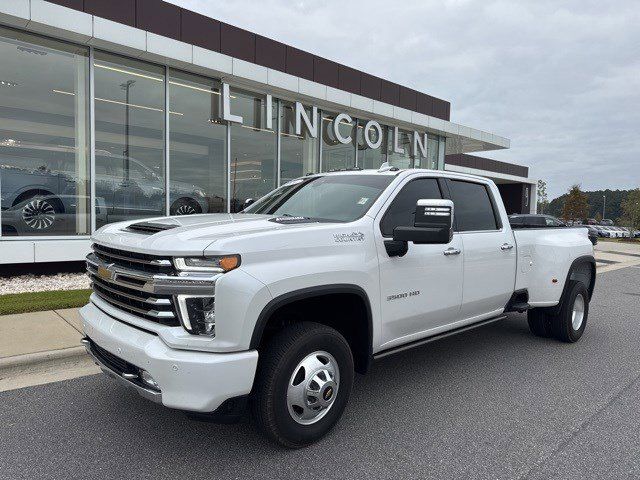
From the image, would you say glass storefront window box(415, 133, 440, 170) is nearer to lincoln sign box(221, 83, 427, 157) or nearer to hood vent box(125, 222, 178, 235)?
lincoln sign box(221, 83, 427, 157)

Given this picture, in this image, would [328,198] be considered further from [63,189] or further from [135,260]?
[63,189]

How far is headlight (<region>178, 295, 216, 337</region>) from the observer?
8.64 feet

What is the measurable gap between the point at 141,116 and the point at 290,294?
8780 mm

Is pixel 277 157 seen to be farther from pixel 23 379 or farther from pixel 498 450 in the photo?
pixel 498 450

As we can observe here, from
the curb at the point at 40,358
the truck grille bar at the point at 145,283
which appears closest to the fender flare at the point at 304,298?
the truck grille bar at the point at 145,283

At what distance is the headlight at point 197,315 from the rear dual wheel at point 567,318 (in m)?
4.49

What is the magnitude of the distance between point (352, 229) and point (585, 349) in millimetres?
3912

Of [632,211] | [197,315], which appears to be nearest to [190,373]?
[197,315]

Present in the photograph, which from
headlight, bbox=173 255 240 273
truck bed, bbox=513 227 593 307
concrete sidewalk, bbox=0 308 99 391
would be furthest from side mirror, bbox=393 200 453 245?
concrete sidewalk, bbox=0 308 99 391

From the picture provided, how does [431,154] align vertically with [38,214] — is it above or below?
above

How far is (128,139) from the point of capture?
32.9 ft

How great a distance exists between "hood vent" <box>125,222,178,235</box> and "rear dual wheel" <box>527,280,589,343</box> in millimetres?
4567

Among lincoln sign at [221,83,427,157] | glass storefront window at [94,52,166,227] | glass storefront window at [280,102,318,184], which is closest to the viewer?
glass storefront window at [94,52,166,227]

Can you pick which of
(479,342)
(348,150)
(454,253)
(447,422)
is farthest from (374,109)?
(447,422)
